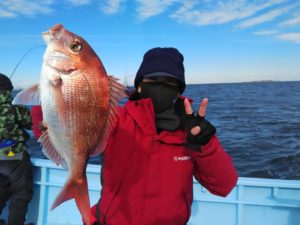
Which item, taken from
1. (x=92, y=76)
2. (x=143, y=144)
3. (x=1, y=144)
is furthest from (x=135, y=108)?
(x=1, y=144)

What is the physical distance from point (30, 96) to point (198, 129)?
112 cm

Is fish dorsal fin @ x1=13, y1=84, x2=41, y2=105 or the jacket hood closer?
fish dorsal fin @ x1=13, y1=84, x2=41, y2=105

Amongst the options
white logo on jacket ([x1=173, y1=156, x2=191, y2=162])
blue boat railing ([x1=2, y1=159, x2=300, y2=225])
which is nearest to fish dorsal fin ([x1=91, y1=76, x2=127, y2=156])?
white logo on jacket ([x1=173, y1=156, x2=191, y2=162])

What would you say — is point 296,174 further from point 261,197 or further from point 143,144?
point 143,144

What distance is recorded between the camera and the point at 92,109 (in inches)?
72.4

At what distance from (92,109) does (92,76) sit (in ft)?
0.60

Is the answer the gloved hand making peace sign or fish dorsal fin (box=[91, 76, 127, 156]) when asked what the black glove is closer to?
the gloved hand making peace sign

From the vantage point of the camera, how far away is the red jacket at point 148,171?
2.45m

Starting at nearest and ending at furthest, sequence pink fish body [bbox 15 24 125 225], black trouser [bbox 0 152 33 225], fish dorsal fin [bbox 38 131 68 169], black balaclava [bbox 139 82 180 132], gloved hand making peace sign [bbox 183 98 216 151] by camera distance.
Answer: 1. pink fish body [bbox 15 24 125 225]
2. fish dorsal fin [bbox 38 131 68 169]
3. gloved hand making peace sign [bbox 183 98 216 151]
4. black balaclava [bbox 139 82 180 132]
5. black trouser [bbox 0 152 33 225]

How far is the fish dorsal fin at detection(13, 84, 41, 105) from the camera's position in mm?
1799

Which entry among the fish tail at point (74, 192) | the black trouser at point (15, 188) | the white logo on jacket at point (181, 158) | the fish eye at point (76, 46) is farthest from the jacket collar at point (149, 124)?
the black trouser at point (15, 188)

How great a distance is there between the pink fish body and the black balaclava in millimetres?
712

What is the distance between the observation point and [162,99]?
2.63 m

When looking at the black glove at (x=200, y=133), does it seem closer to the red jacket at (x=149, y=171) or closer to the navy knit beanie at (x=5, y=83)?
the red jacket at (x=149, y=171)
